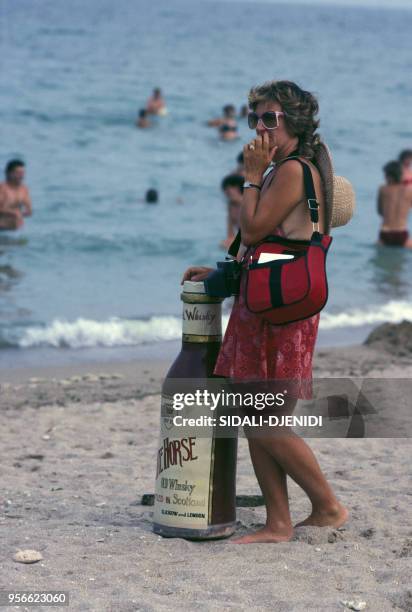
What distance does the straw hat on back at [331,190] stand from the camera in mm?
3682

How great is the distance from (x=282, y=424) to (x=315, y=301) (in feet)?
1.70

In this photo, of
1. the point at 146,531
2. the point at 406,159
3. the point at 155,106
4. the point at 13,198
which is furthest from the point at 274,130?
the point at 155,106

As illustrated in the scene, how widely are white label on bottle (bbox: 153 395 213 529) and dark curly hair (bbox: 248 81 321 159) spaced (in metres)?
1.09

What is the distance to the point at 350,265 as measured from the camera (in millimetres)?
13648

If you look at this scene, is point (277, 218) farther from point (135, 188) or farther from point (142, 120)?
point (142, 120)

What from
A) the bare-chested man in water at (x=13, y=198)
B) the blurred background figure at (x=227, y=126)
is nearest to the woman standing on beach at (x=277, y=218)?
the bare-chested man in water at (x=13, y=198)

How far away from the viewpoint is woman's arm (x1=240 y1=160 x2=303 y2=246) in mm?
3584

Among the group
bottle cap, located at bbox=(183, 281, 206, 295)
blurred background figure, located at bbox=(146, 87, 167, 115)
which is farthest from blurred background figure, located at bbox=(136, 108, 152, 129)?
bottle cap, located at bbox=(183, 281, 206, 295)

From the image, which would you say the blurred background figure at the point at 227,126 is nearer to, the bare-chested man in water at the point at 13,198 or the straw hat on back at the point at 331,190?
the bare-chested man in water at the point at 13,198

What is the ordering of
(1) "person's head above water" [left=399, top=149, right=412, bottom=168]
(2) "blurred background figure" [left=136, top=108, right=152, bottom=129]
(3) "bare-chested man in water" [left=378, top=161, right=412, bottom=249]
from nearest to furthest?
1. (3) "bare-chested man in water" [left=378, top=161, right=412, bottom=249]
2. (1) "person's head above water" [left=399, top=149, right=412, bottom=168]
3. (2) "blurred background figure" [left=136, top=108, right=152, bottom=129]

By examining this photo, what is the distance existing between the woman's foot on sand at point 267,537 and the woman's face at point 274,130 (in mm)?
1462

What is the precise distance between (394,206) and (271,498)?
10420 mm

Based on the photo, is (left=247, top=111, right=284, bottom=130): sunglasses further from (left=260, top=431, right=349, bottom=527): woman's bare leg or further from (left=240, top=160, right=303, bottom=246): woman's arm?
(left=260, top=431, right=349, bottom=527): woman's bare leg
